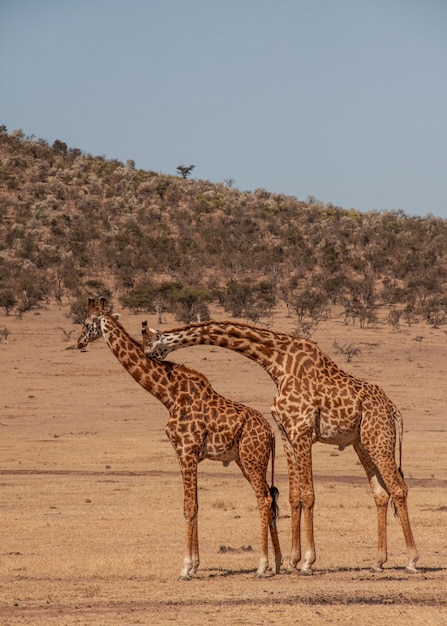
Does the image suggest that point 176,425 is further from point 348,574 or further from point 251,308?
point 251,308

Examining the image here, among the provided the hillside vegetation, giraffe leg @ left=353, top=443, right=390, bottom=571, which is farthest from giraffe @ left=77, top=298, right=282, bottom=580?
the hillside vegetation

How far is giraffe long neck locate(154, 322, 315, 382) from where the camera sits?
48.3 feet

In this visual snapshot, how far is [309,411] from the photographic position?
567 inches

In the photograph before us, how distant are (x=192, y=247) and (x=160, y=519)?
57.2 meters

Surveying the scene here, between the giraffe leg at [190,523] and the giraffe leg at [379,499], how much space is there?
2.07 m

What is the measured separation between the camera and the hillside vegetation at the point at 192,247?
60000mm

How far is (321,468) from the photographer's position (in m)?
26.9

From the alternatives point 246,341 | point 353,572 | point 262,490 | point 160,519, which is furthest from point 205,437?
point 160,519

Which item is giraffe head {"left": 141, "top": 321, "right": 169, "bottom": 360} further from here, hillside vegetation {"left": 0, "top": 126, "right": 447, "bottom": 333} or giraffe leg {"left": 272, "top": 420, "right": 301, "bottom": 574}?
hillside vegetation {"left": 0, "top": 126, "right": 447, "bottom": 333}

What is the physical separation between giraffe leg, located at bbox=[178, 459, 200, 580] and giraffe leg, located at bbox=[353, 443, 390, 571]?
2.07 m

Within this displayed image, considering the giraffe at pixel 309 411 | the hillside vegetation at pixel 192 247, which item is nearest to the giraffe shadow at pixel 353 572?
the giraffe at pixel 309 411

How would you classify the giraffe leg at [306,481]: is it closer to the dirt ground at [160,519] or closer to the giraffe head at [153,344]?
the dirt ground at [160,519]

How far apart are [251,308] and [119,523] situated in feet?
129

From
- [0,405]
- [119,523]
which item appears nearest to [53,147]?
[0,405]
